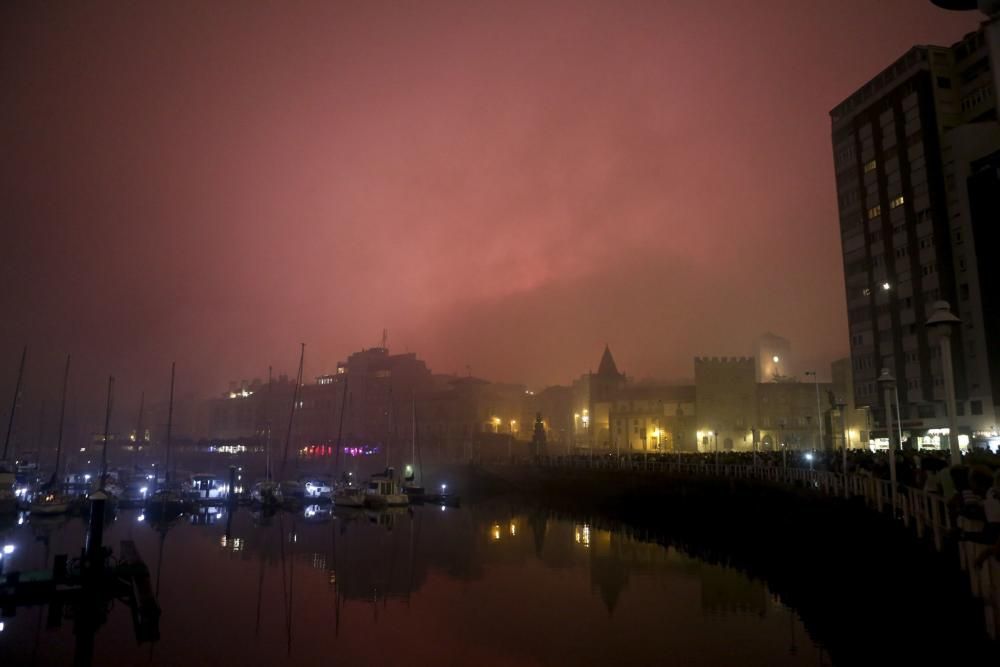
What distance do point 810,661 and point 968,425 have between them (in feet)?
165

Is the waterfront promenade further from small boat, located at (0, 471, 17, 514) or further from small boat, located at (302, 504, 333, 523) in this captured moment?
small boat, located at (0, 471, 17, 514)

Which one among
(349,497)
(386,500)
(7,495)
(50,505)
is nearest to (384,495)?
(386,500)

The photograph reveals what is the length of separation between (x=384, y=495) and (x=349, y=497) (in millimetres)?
3637

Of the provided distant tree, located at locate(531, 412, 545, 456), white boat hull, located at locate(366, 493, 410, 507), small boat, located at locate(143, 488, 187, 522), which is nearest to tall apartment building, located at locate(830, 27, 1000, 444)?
distant tree, located at locate(531, 412, 545, 456)

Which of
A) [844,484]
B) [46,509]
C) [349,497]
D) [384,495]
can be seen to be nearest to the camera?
[844,484]

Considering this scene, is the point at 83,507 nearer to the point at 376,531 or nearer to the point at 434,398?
the point at 376,531

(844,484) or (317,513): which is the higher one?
(844,484)

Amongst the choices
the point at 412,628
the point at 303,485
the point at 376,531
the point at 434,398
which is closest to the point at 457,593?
the point at 412,628

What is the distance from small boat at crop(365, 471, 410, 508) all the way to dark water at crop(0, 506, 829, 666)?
2154 centimetres

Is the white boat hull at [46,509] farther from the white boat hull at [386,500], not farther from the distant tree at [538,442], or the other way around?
the distant tree at [538,442]

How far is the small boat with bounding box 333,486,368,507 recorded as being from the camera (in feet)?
229

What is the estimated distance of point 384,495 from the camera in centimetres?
7019

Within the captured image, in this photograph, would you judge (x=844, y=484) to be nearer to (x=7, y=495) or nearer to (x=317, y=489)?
(x=317, y=489)

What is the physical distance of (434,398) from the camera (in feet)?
451
